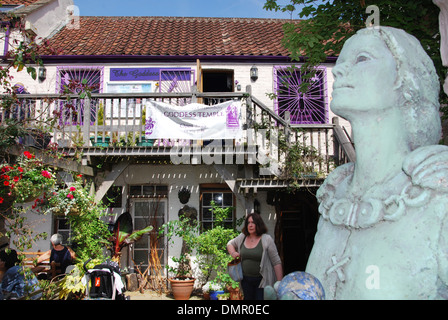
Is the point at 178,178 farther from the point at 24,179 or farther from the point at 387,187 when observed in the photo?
the point at 387,187

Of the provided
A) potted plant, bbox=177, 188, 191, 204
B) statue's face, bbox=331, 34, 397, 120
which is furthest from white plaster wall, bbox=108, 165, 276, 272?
statue's face, bbox=331, 34, 397, 120

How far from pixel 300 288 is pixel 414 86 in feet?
3.27

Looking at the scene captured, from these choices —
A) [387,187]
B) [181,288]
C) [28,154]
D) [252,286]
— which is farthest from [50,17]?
[387,187]

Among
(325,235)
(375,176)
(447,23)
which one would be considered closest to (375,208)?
(375,176)

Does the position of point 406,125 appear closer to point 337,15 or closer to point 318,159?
point 337,15

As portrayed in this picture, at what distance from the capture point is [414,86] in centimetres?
158

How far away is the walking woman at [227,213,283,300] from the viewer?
490cm

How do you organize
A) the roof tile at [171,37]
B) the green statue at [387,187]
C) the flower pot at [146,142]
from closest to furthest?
the green statue at [387,187] → the flower pot at [146,142] → the roof tile at [171,37]

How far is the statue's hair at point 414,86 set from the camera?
159 cm

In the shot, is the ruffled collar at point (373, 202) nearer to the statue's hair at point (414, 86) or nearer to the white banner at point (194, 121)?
the statue's hair at point (414, 86)

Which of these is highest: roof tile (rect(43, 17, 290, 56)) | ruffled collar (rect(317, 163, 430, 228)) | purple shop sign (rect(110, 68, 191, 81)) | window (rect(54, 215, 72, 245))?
roof tile (rect(43, 17, 290, 56))

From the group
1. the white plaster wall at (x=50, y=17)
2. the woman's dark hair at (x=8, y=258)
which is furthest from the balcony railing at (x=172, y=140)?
the white plaster wall at (x=50, y=17)

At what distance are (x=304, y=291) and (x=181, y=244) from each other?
8.22 m

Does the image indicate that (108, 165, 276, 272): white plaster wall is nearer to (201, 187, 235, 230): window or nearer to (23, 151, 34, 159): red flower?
(201, 187, 235, 230): window
